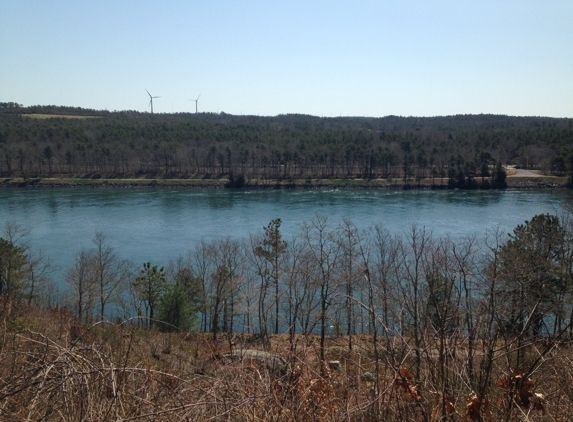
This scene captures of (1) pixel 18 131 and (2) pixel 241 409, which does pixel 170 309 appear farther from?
(1) pixel 18 131

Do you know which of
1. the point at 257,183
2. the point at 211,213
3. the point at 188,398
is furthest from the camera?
the point at 257,183

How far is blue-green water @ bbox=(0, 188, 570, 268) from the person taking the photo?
30.5m

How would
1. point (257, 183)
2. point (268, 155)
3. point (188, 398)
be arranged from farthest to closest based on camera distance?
point (268, 155)
point (257, 183)
point (188, 398)

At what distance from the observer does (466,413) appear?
2193 mm

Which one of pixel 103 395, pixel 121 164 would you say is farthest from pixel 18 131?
pixel 103 395

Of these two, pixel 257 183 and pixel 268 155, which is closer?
pixel 257 183

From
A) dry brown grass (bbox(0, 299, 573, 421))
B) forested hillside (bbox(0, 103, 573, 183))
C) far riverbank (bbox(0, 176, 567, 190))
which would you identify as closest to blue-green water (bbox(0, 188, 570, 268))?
far riverbank (bbox(0, 176, 567, 190))

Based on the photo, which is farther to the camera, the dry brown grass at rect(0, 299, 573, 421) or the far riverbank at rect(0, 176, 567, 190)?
the far riverbank at rect(0, 176, 567, 190)

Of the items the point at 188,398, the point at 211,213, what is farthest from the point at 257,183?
the point at 188,398

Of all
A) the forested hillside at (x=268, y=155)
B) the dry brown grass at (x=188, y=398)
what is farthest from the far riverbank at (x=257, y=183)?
the dry brown grass at (x=188, y=398)

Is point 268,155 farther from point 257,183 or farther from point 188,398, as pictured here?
point 188,398

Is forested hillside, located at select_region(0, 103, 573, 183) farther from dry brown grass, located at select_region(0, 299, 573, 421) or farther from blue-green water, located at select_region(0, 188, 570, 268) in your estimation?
dry brown grass, located at select_region(0, 299, 573, 421)

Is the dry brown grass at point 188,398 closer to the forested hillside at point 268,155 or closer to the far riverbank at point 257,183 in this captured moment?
the far riverbank at point 257,183

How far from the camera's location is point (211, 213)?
40.2 m
